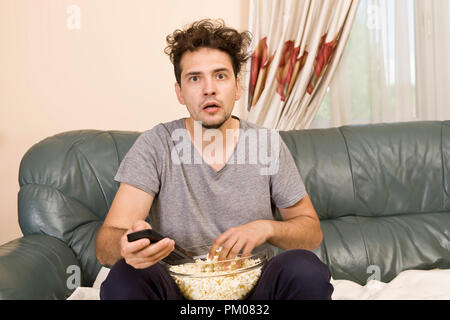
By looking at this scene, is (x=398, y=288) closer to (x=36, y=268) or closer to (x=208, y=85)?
(x=208, y=85)

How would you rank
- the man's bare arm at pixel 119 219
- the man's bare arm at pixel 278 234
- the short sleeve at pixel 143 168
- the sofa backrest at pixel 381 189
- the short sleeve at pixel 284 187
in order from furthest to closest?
the sofa backrest at pixel 381 189 → the short sleeve at pixel 284 187 → the short sleeve at pixel 143 168 → the man's bare arm at pixel 119 219 → the man's bare arm at pixel 278 234

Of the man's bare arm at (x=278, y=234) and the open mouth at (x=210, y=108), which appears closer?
the man's bare arm at (x=278, y=234)

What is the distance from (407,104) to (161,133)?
1658mm

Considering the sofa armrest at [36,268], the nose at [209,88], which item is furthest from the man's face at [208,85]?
the sofa armrest at [36,268]

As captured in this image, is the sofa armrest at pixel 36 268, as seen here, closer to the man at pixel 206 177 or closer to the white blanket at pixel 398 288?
the white blanket at pixel 398 288

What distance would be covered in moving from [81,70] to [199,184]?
129 cm

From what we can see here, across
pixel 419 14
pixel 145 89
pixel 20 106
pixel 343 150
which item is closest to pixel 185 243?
pixel 343 150

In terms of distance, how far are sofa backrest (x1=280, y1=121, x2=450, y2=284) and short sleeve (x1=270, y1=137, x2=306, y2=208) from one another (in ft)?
1.40

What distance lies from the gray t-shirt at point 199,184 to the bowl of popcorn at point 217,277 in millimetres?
292

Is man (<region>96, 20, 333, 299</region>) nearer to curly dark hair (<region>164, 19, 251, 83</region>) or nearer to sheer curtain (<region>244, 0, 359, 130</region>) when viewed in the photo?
curly dark hair (<region>164, 19, 251, 83</region>)

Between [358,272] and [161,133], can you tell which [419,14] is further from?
[161,133]

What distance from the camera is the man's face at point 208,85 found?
1.46 meters

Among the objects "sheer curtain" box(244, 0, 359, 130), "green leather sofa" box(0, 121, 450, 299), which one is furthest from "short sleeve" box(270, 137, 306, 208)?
"sheer curtain" box(244, 0, 359, 130)

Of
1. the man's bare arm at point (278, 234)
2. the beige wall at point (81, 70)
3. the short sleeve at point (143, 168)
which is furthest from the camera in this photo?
the beige wall at point (81, 70)
